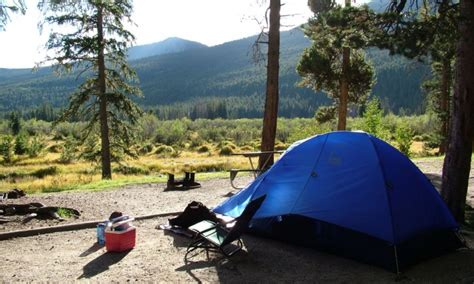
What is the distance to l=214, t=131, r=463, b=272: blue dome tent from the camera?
18.9 ft

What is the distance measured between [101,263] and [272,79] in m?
8.26

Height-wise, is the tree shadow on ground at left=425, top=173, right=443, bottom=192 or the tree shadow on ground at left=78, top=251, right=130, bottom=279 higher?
the tree shadow on ground at left=78, top=251, right=130, bottom=279

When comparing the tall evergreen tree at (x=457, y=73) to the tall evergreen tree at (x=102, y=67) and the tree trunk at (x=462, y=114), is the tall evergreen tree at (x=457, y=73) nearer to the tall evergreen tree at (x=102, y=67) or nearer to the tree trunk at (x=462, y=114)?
the tree trunk at (x=462, y=114)

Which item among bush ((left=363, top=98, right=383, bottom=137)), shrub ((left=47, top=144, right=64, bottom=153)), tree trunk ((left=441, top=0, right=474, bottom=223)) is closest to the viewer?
tree trunk ((left=441, top=0, right=474, bottom=223))

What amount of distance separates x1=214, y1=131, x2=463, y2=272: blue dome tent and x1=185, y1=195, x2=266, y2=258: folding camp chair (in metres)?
0.55

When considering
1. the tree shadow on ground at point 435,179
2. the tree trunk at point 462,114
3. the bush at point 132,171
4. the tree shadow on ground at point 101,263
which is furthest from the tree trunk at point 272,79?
the bush at point 132,171

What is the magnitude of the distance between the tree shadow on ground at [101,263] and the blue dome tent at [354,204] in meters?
1.89

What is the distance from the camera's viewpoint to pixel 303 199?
6395 mm

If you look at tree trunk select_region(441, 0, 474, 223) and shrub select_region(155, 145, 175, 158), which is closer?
tree trunk select_region(441, 0, 474, 223)

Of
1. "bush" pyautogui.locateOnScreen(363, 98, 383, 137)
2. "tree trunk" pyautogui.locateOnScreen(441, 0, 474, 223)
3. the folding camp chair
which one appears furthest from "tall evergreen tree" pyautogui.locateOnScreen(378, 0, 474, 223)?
"bush" pyautogui.locateOnScreen(363, 98, 383, 137)

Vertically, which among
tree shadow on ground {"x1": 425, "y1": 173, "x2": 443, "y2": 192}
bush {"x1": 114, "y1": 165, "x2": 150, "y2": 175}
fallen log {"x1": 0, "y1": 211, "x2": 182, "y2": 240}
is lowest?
bush {"x1": 114, "y1": 165, "x2": 150, "y2": 175}

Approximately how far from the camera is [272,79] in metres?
12.7

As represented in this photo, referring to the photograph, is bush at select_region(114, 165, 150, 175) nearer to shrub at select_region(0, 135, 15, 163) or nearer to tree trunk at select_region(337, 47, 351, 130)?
tree trunk at select_region(337, 47, 351, 130)

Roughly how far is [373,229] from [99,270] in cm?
364
